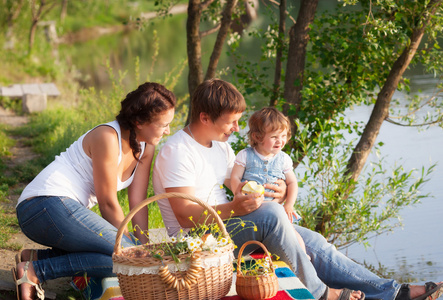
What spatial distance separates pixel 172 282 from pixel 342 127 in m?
2.30

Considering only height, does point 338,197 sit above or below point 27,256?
below

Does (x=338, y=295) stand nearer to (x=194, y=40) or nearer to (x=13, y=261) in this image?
(x=13, y=261)

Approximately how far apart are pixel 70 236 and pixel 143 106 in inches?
26.3

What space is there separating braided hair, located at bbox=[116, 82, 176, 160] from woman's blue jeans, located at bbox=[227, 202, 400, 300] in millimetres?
610

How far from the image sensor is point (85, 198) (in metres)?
2.78

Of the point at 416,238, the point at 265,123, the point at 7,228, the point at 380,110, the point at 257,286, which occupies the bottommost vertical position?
the point at 416,238

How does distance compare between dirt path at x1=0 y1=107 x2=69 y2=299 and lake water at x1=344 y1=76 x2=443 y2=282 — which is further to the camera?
lake water at x1=344 y1=76 x2=443 y2=282

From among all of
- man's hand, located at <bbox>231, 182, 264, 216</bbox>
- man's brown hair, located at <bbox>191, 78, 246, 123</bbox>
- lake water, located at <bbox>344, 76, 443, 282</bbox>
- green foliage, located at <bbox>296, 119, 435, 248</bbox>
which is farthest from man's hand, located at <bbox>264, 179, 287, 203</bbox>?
lake water, located at <bbox>344, 76, 443, 282</bbox>


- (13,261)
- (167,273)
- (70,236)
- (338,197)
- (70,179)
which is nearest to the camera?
(167,273)

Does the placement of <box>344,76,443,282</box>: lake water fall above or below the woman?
below

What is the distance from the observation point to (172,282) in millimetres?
2191

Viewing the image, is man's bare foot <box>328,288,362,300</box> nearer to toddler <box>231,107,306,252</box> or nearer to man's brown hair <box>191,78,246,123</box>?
toddler <box>231,107,306,252</box>

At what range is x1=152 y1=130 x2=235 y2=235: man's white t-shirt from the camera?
2664 millimetres

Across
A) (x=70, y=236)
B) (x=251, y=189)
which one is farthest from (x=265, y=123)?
(x=70, y=236)
